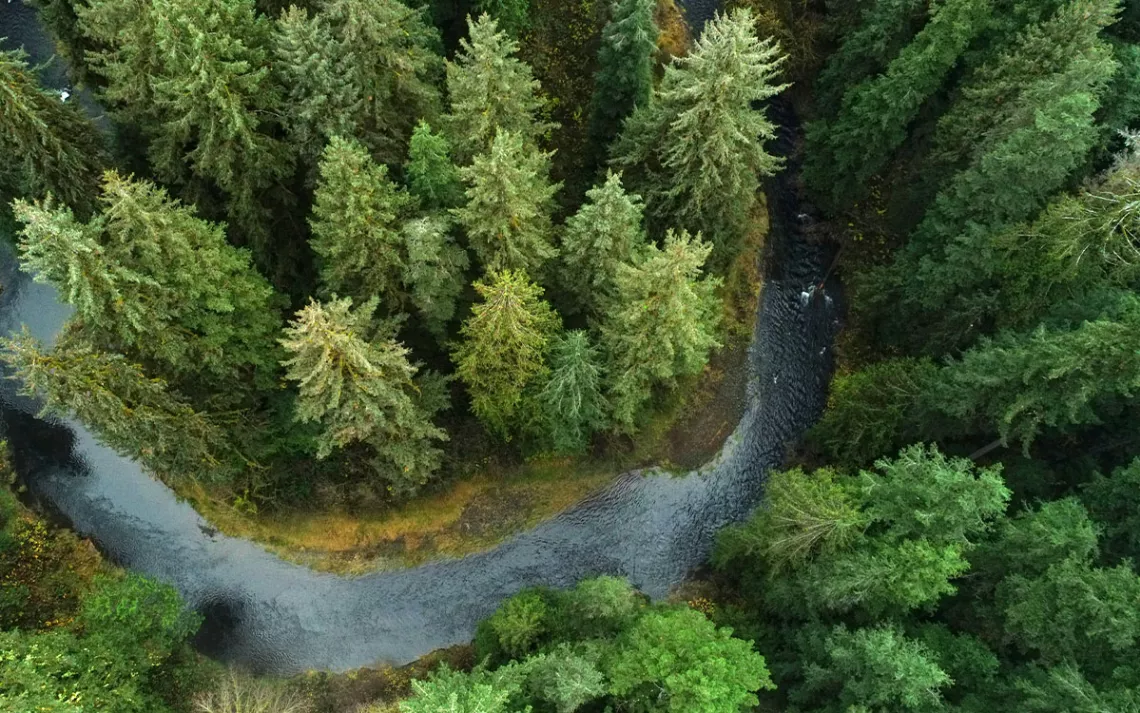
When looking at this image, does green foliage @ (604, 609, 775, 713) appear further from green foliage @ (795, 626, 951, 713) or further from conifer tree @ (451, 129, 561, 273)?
conifer tree @ (451, 129, 561, 273)

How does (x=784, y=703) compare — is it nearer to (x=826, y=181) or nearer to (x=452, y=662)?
(x=452, y=662)

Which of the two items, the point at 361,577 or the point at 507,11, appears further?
the point at 361,577

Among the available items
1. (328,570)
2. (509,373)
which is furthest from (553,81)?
(328,570)

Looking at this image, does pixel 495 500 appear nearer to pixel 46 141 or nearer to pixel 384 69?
pixel 384 69

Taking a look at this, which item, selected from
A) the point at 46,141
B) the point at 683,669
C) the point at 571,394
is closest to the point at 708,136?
the point at 571,394

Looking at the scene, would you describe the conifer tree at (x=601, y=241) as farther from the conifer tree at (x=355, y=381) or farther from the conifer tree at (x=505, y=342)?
the conifer tree at (x=355, y=381)

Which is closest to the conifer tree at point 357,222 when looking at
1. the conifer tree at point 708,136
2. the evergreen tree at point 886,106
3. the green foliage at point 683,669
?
the conifer tree at point 708,136
